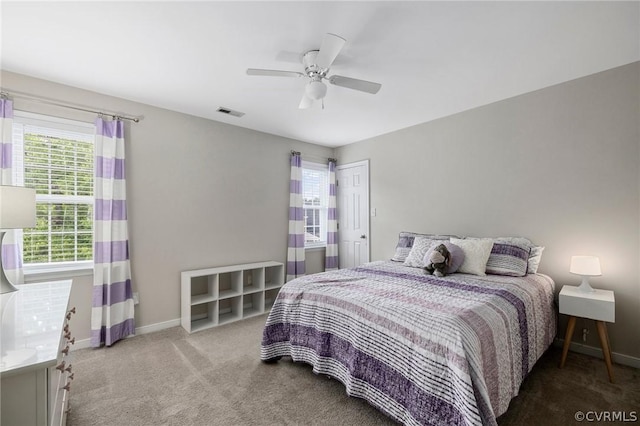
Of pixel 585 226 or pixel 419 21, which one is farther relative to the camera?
pixel 585 226

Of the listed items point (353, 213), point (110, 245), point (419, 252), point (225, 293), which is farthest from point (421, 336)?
point (353, 213)

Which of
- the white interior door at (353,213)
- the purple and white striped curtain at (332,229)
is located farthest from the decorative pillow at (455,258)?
the purple and white striped curtain at (332,229)

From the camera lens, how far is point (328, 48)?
183 centimetres

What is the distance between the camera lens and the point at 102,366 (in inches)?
95.0

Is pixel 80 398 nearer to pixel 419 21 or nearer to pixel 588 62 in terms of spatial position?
pixel 419 21

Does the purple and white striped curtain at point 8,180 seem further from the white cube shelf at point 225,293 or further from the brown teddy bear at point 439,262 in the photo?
the brown teddy bear at point 439,262

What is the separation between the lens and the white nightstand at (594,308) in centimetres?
216

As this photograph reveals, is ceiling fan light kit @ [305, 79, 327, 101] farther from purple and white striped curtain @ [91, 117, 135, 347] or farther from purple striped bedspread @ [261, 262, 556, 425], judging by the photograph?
purple and white striped curtain @ [91, 117, 135, 347]

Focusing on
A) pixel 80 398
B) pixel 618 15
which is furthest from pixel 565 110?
pixel 80 398

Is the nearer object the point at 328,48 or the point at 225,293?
the point at 328,48

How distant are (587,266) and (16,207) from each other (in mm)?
4140

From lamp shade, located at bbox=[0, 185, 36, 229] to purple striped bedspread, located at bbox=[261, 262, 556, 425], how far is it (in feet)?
5.79

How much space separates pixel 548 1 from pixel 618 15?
0.56 m

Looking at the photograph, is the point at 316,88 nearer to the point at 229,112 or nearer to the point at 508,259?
the point at 229,112
